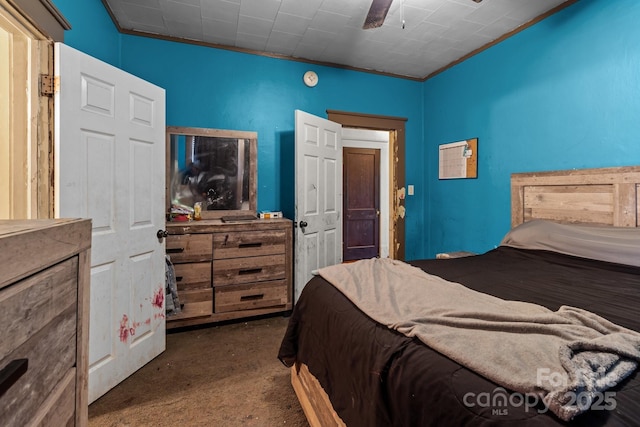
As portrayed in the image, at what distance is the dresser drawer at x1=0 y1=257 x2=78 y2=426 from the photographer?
538 millimetres

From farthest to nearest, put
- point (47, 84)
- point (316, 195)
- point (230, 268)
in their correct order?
point (316, 195) < point (230, 268) < point (47, 84)

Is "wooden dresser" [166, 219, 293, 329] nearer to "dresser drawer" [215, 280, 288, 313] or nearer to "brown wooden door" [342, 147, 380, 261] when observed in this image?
"dresser drawer" [215, 280, 288, 313]

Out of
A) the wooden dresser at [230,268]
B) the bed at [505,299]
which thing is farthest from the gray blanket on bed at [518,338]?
the wooden dresser at [230,268]

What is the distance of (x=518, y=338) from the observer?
85 cm

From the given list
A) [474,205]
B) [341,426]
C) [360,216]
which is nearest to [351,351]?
[341,426]

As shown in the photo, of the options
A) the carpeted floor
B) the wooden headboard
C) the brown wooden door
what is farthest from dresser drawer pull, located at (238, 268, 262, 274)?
the brown wooden door

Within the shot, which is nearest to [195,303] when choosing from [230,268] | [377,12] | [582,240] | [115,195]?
[230,268]

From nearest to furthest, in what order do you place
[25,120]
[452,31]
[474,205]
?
[25,120]
[452,31]
[474,205]

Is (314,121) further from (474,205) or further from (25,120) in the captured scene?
(25,120)

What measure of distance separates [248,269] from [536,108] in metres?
2.87

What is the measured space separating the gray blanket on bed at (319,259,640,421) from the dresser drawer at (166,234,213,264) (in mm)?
1640

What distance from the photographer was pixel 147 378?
197cm

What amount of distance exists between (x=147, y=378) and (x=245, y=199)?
1759 millimetres

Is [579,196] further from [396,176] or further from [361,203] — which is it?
[361,203]
